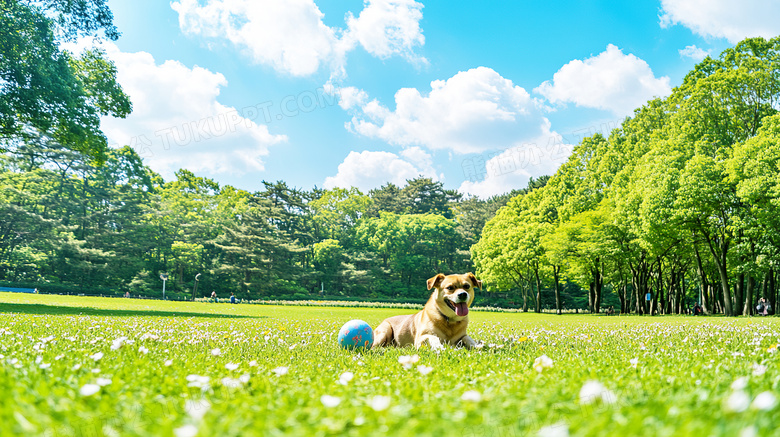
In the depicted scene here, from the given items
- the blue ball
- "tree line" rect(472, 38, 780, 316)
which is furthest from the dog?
"tree line" rect(472, 38, 780, 316)

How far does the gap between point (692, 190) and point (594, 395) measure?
27842 millimetres

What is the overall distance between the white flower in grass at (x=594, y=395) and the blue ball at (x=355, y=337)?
445 cm

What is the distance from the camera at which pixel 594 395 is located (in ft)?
6.64

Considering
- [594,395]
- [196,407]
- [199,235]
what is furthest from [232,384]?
[199,235]

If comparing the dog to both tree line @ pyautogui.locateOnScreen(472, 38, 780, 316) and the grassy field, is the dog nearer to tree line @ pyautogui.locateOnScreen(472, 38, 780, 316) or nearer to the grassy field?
the grassy field

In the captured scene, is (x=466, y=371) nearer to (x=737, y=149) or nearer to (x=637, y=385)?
(x=637, y=385)

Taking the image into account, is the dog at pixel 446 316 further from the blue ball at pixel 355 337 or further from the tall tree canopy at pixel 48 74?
the tall tree canopy at pixel 48 74

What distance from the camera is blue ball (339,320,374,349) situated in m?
6.39

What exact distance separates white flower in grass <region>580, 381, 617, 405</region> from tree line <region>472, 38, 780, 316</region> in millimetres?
26620

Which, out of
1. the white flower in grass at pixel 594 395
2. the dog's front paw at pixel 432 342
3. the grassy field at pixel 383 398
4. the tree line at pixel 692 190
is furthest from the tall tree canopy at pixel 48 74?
the tree line at pixel 692 190

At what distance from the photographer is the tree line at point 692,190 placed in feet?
78.7

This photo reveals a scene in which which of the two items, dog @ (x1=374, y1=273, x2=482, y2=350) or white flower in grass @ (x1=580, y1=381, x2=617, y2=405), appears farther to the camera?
dog @ (x1=374, y1=273, x2=482, y2=350)

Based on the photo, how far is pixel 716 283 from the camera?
38.8 meters

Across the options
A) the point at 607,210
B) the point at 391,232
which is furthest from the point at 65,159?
the point at 607,210
